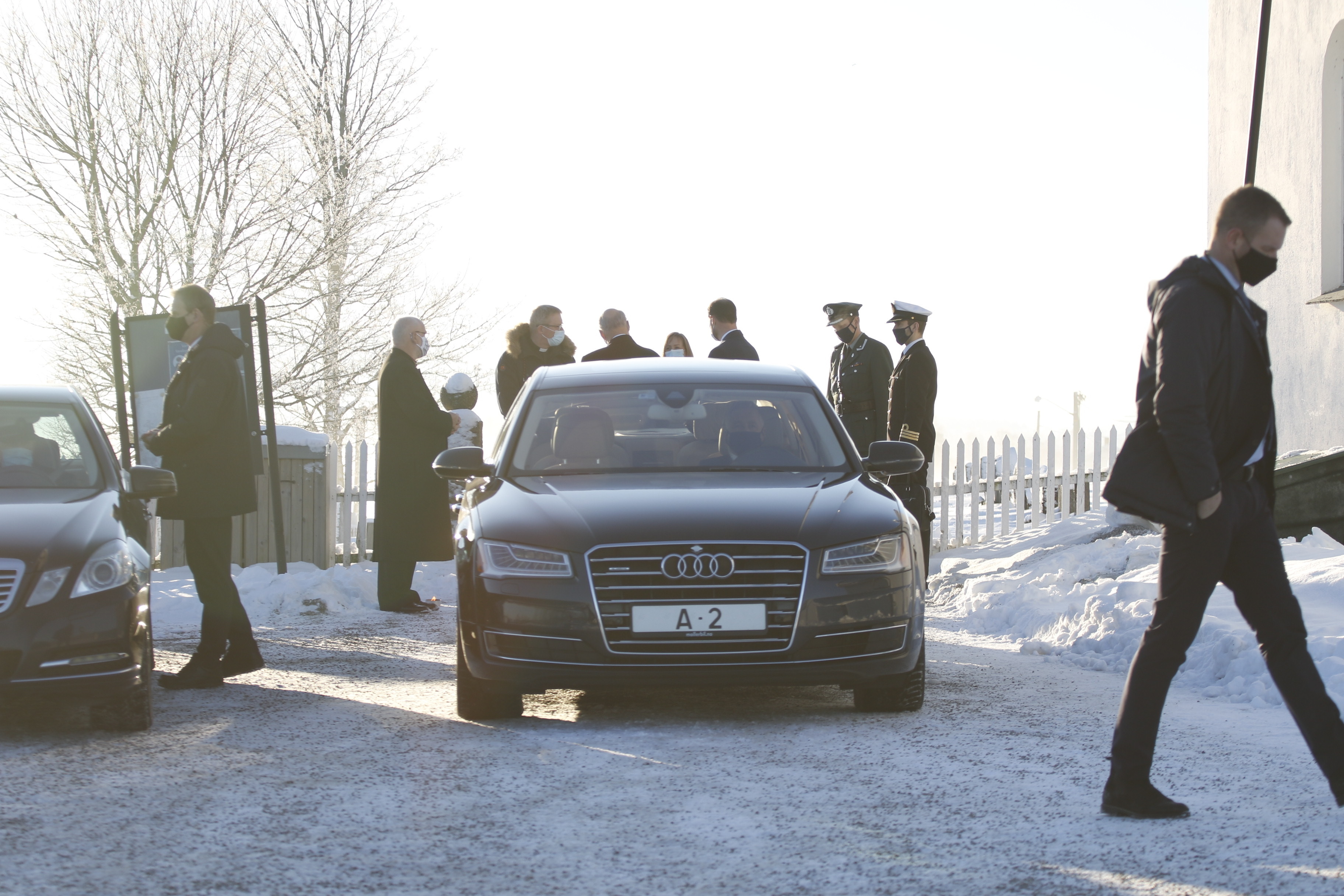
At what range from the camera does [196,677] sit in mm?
6926

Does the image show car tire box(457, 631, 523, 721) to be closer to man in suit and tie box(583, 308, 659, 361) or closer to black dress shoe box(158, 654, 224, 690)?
black dress shoe box(158, 654, 224, 690)

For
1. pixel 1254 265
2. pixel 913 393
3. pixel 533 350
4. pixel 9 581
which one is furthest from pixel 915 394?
pixel 9 581

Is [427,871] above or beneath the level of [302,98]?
beneath

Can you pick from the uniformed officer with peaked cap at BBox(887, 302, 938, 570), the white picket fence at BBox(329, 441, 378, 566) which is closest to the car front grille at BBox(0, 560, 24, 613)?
the uniformed officer with peaked cap at BBox(887, 302, 938, 570)

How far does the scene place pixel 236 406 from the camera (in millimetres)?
7180

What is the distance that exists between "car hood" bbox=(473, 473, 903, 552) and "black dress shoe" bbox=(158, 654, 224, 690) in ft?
6.39

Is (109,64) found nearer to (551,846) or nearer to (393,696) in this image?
(393,696)

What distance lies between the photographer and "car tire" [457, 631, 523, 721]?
567 cm

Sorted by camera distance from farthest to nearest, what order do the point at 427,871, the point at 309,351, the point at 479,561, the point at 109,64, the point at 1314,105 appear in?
1. the point at 309,351
2. the point at 109,64
3. the point at 1314,105
4. the point at 479,561
5. the point at 427,871

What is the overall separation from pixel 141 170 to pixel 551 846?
757 inches

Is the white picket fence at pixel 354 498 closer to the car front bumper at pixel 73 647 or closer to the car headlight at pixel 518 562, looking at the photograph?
the car front bumper at pixel 73 647

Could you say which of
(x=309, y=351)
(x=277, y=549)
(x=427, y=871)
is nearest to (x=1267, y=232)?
(x=427, y=871)

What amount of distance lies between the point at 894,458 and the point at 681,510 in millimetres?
1234

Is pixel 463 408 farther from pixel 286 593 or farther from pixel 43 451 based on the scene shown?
pixel 43 451
